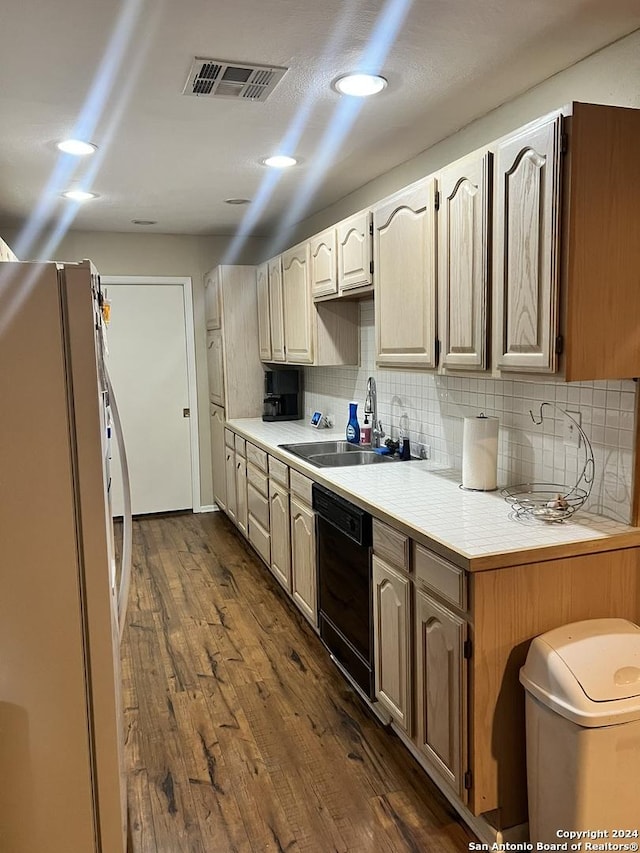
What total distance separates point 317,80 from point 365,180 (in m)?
1.55

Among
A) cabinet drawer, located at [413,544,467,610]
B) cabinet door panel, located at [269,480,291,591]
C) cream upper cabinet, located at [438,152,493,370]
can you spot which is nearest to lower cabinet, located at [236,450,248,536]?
cabinet door panel, located at [269,480,291,591]

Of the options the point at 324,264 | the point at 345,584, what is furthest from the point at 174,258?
the point at 345,584

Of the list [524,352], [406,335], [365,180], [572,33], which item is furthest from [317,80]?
[365,180]

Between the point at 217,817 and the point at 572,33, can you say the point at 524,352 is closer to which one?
the point at 572,33

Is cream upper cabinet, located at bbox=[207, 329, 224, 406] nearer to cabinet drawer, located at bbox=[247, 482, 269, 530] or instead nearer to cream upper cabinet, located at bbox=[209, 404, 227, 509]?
cream upper cabinet, located at bbox=[209, 404, 227, 509]

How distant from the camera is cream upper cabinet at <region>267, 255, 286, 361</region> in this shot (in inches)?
180

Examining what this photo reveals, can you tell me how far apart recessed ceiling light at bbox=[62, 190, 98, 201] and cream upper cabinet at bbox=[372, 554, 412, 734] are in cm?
287

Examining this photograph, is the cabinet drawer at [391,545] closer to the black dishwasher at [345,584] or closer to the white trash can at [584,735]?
the black dishwasher at [345,584]

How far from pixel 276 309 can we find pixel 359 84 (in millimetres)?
2415

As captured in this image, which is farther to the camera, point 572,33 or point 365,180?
point 365,180

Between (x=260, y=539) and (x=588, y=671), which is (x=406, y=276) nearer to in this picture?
(x=588, y=671)

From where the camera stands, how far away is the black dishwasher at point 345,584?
8.58ft

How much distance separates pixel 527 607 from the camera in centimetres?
195

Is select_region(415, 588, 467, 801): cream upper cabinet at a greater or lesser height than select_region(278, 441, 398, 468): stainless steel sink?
lesser
